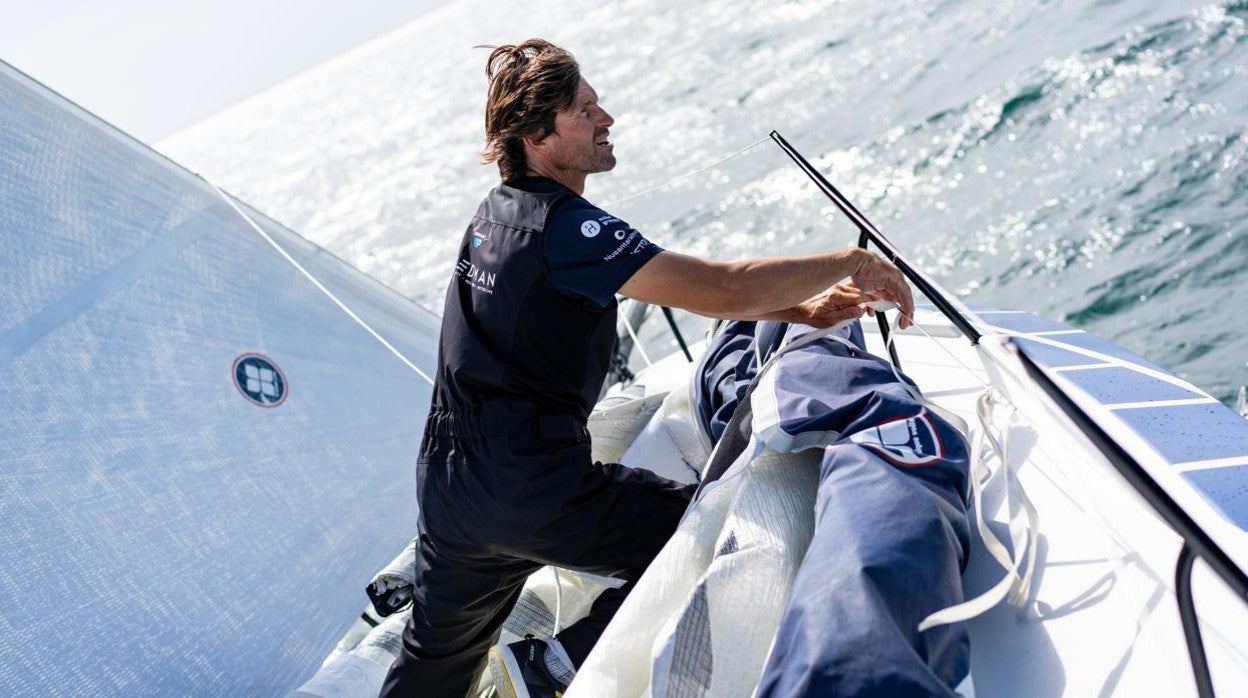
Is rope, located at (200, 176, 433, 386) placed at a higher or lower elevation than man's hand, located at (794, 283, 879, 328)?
higher

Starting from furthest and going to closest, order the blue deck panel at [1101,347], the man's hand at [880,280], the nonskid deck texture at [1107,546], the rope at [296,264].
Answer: the rope at [296,264]
the blue deck panel at [1101,347]
the man's hand at [880,280]
the nonskid deck texture at [1107,546]

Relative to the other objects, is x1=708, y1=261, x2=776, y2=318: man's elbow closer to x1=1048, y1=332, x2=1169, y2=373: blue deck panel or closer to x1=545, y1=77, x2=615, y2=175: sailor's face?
x1=545, y1=77, x2=615, y2=175: sailor's face

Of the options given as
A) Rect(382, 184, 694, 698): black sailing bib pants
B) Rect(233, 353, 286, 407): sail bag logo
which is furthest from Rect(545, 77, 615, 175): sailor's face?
Rect(233, 353, 286, 407): sail bag logo

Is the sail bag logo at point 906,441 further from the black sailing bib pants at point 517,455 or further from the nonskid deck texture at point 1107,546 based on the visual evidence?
the black sailing bib pants at point 517,455

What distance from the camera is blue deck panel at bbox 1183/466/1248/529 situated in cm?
130

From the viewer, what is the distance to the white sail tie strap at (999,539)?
1.31m

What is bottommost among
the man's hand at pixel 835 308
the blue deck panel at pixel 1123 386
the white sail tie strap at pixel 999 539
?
the white sail tie strap at pixel 999 539

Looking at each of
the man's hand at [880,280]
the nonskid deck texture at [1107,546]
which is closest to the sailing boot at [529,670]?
the nonskid deck texture at [1107,546]

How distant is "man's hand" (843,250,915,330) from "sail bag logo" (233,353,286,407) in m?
1.74

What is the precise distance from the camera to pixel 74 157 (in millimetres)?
2826

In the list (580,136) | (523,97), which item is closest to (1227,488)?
(580,136)

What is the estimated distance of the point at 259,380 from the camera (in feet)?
9.75

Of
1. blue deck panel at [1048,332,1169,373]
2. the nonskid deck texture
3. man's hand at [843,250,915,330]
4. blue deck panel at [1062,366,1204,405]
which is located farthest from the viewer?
blue deck panel at [1048,332,1169,373]

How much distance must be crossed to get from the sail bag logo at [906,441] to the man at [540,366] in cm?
30
